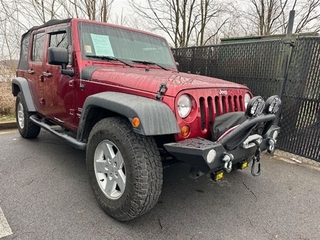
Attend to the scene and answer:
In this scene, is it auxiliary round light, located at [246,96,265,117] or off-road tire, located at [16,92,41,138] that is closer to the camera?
auxiliary round light, located at [246,96,265,117]

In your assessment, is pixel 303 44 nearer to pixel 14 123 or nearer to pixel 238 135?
pixel 238 135

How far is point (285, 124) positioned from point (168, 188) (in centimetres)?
239

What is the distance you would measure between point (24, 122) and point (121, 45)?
2487 mm

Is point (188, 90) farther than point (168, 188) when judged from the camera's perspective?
No

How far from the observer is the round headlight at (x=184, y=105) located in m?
2.03

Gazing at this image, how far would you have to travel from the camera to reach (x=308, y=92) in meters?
3.68

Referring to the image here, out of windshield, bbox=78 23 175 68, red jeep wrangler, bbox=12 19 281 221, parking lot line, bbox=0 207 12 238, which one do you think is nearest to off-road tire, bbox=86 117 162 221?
red jeep wrangler, bbox=12 19 281 221

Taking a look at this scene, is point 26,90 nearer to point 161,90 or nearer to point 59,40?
point 59,40

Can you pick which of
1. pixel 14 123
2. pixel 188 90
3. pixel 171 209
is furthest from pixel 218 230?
pixel 14 123

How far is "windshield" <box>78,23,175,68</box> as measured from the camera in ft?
9.60

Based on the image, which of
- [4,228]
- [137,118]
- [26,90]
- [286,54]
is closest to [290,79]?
[286,54]

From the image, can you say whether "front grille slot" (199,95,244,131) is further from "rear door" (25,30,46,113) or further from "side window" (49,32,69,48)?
"rear door" (25,30,46,113)

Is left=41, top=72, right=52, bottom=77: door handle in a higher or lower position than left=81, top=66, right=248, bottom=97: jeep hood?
lower

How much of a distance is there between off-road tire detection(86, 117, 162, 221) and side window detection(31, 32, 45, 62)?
2259 millimetres
